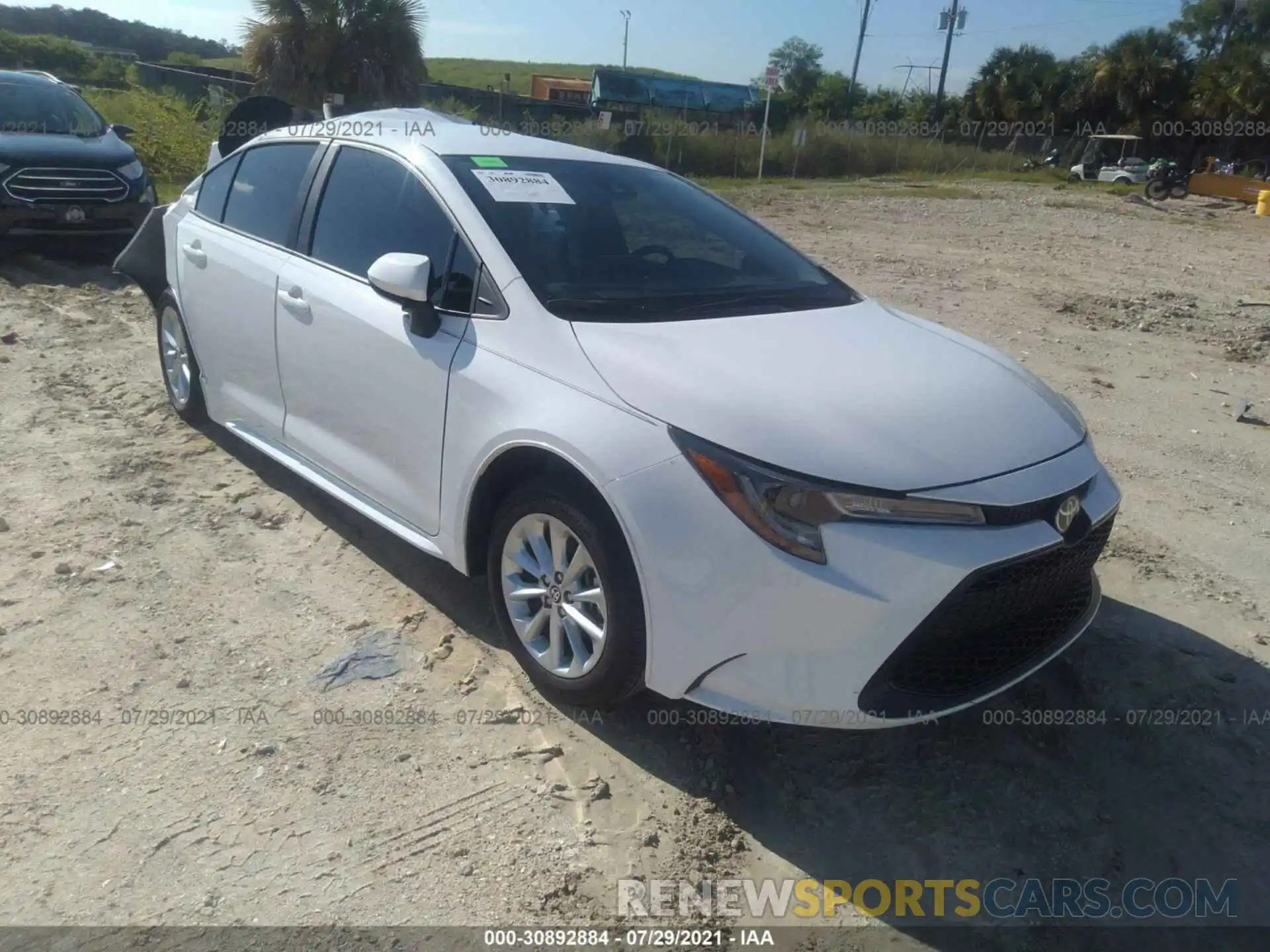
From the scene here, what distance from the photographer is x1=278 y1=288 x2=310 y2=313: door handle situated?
3832 millimetres

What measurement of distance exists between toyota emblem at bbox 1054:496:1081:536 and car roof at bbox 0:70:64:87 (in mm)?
11072

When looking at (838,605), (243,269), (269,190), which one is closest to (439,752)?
(838,605)

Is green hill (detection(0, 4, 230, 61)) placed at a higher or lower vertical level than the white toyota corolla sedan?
higher

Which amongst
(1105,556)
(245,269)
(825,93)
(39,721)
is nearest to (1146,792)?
(1105,556)

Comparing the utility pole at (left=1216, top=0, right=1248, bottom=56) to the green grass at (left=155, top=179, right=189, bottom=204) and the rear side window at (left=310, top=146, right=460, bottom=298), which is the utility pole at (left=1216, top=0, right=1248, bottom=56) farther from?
the rear side window at (left=310, top=146, right=460, bottom=298)

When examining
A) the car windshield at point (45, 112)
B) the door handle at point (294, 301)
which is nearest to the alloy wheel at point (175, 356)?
the door handle at point (294, 301)

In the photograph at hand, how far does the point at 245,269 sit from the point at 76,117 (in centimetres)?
753

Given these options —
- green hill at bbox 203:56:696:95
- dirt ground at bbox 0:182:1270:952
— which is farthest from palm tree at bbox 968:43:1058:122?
dirt ground at bbox 0:182:1270:952

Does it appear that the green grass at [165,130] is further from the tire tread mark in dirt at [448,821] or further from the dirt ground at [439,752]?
the tire tread mark in dirt at [448,821]

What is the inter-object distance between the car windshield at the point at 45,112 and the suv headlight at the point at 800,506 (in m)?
9.56

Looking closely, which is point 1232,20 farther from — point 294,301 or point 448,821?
point 448,821

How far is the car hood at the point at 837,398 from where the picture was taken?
2.56 m

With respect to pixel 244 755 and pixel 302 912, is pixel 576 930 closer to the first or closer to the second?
pixel 302 912

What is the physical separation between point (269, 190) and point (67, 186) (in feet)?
19.7
